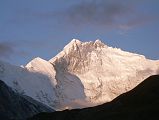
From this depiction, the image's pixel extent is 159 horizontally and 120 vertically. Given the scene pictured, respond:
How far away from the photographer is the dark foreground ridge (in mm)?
138250

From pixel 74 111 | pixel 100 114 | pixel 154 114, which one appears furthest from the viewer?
pixel 74 111

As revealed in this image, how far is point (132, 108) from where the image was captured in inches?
5871

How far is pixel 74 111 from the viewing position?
614 feet

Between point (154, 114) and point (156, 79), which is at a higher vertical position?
point (156, 79)

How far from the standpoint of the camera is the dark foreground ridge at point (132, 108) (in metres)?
138

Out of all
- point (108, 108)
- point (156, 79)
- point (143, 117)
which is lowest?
point (143, 117)

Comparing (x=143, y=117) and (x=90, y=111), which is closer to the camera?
(x=143, y=117)

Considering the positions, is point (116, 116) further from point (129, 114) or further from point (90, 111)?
point (90, 111)

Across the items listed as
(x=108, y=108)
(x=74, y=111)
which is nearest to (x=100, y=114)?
(x=108, y=108)

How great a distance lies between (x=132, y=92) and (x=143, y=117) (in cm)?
3598

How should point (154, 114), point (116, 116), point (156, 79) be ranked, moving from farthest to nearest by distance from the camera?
point (156, 79) < point (116, 116) < point (154, 114)

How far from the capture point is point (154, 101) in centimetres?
15050

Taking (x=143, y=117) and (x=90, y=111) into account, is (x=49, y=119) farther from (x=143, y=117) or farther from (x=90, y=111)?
(x=143, y=117)

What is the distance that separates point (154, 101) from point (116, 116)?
1193cm
